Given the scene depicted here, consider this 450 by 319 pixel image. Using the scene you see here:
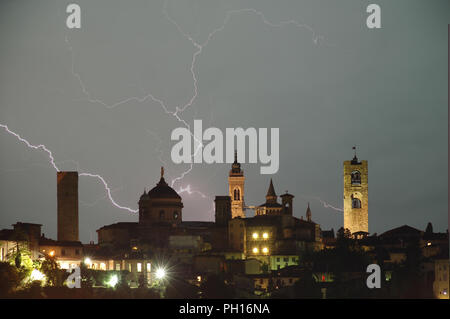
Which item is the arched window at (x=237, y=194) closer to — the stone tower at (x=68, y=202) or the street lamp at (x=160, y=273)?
the stone tower at (x=68, y=202)

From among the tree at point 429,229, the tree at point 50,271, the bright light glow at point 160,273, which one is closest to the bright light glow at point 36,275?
the tree at point 50,271

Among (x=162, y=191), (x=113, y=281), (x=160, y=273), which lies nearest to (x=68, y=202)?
(x=162, y=191)

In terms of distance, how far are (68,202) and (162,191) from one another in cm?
1241

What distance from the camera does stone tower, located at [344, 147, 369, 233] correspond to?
143500 millimetres

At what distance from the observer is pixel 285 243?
11888 centimetres

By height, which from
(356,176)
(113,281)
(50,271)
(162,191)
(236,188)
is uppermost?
(236,188)

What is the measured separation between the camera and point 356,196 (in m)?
146

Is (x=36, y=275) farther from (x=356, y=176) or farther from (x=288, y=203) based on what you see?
(x=356, y=176)

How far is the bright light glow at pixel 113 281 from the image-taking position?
104 m

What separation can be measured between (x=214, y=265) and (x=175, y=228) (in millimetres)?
17397

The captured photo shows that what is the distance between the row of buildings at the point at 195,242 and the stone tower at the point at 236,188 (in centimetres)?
1761

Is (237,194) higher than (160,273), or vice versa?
(237,194)
